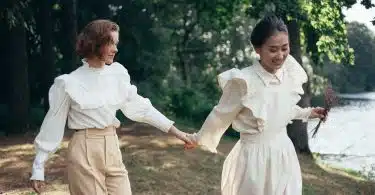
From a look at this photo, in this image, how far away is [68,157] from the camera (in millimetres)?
3904

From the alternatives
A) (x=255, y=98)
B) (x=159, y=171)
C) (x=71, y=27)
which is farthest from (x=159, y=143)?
(x=255, y=98)

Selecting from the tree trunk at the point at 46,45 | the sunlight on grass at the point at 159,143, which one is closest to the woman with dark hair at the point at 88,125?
the sunlight on grass at the point at 159,143

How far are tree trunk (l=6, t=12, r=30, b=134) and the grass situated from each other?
63 cm

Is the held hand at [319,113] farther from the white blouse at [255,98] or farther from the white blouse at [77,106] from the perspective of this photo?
the white blouse at [77,106]

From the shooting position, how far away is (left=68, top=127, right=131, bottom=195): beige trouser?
3.84 meters

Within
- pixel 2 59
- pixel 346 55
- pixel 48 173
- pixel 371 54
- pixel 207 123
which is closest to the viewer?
pixel 207 123

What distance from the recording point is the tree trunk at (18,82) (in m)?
13.6

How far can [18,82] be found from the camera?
13.8m

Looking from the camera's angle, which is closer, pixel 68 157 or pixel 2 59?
pixel 68 157

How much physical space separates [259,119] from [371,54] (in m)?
59.2

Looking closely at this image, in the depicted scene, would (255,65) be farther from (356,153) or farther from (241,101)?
(356,153)

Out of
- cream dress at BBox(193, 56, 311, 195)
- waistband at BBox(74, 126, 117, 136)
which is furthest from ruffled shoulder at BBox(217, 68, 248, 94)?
waistband at BBox(74, 126, 117, 136)

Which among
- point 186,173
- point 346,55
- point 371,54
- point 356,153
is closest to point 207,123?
point 186,173

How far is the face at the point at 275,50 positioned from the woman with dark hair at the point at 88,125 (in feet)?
3.38
